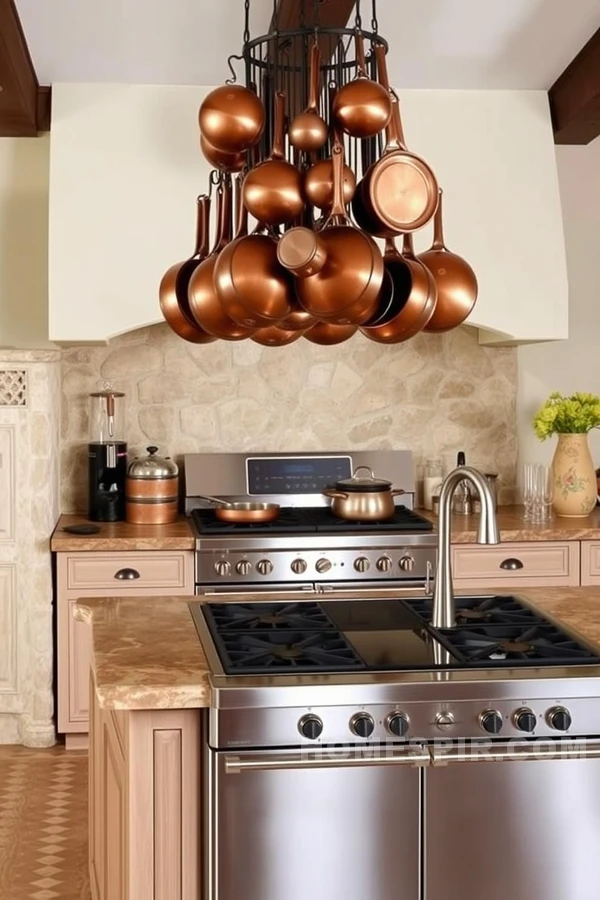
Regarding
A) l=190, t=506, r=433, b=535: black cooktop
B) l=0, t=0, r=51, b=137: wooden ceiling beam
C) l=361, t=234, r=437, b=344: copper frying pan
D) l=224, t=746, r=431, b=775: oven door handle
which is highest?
l=0, t=0, r=51, b=137: wooden ceiling beam

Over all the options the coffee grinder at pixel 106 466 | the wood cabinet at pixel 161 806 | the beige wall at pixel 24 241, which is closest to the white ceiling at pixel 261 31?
the beige wall at pixel 24 241

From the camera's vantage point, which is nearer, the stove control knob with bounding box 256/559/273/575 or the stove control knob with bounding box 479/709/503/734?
the stove control knob with bounding box 479/709/503/734

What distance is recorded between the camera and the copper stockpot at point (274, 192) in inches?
94.4

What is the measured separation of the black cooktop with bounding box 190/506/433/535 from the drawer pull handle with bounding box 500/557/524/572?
37 cm

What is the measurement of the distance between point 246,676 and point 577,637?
2.96 feet

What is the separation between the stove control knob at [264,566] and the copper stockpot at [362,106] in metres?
2.77

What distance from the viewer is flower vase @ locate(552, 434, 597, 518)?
220 inches

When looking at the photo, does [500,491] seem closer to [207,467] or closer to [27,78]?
[207,467]

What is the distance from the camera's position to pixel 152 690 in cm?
257

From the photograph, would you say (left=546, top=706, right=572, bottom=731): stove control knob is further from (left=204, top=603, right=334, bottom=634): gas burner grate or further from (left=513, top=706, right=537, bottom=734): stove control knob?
(left=204, top=603, right=334, bottom=634): gas burner grate

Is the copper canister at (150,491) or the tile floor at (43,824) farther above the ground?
the copper canister at (150,491)

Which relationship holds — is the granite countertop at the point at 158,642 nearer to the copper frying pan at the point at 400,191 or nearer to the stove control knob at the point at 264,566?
the copper frying pan at the point at 400,191

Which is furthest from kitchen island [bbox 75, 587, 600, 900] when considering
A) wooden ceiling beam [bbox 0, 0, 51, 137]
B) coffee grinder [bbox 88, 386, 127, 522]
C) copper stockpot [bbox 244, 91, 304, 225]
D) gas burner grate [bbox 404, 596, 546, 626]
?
coffee grinder [bbox 88, 386, 127, 522]

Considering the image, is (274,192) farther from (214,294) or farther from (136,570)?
(136,570)
